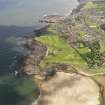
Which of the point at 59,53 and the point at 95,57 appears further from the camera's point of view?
the point at 59,53

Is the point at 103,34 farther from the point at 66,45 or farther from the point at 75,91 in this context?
the point at 75,91

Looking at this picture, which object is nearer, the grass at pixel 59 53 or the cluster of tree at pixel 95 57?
the cluster of tree at pixel 95 57

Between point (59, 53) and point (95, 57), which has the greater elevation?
point (59, 53)

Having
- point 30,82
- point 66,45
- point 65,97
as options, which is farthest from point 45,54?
point 65,97

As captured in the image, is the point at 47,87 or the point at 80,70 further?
the point at 80,70

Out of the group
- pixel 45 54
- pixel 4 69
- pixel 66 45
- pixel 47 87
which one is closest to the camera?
pixel 47 87

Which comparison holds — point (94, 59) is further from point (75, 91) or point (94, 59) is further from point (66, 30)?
point (66, 30)

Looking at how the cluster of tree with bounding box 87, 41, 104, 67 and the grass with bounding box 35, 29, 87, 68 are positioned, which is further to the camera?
the grass with bounding box 35, 29, 87, 68

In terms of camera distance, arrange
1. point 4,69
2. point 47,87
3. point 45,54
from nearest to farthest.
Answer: point 47,87
point 4,69
point 45,54
